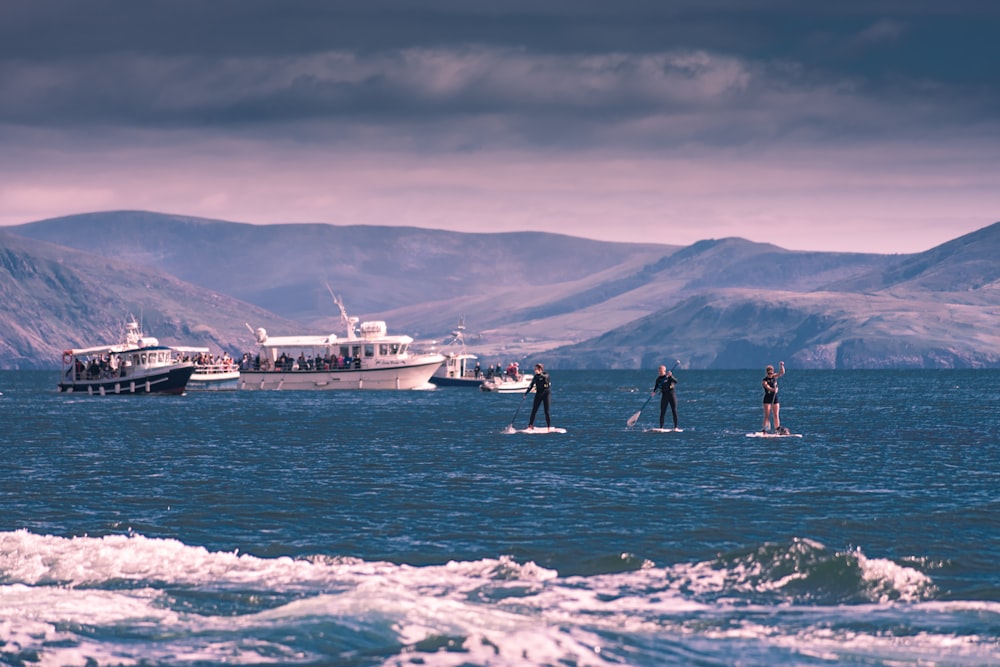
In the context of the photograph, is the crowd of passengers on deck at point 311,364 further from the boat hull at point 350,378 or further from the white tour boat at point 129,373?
the white tour boat at point 129,373

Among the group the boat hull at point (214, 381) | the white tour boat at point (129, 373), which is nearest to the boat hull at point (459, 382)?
the boat hull at point (214, 381)

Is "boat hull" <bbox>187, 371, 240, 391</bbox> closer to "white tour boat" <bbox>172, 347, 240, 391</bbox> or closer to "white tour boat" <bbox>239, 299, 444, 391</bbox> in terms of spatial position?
"white tour boat" <bbox>172, 347, 240, 391</bbox>

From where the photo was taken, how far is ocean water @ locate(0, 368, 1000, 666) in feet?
61.0

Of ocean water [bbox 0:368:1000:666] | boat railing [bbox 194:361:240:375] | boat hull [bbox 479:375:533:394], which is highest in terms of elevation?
boat railing [bbox 194:361:240:375]

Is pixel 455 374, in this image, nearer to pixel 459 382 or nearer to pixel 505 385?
pixel 459 382

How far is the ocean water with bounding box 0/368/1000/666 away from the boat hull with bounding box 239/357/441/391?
3818 inches

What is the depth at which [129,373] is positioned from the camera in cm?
13338

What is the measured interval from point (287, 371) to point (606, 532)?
5034 inches

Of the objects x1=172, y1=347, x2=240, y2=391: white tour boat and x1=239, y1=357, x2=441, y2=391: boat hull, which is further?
x1=172, y1=347, x2=240, y2=391: white tour boat

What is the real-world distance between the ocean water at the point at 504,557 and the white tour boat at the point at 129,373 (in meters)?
79.0

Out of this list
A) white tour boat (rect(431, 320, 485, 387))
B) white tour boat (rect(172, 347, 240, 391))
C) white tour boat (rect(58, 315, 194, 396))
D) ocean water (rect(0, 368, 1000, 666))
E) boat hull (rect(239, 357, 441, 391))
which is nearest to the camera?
ocean water (rect(0, 368, 1000, 666))

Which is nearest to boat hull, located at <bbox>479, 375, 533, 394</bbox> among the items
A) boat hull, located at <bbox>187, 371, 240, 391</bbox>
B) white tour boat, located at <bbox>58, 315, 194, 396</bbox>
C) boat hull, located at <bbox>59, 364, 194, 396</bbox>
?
boat hull, located at <bbox>187, 371, 240, 391</bbox>

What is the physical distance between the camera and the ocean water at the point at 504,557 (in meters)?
18.6

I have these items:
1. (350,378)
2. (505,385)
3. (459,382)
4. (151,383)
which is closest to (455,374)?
(459,382)
